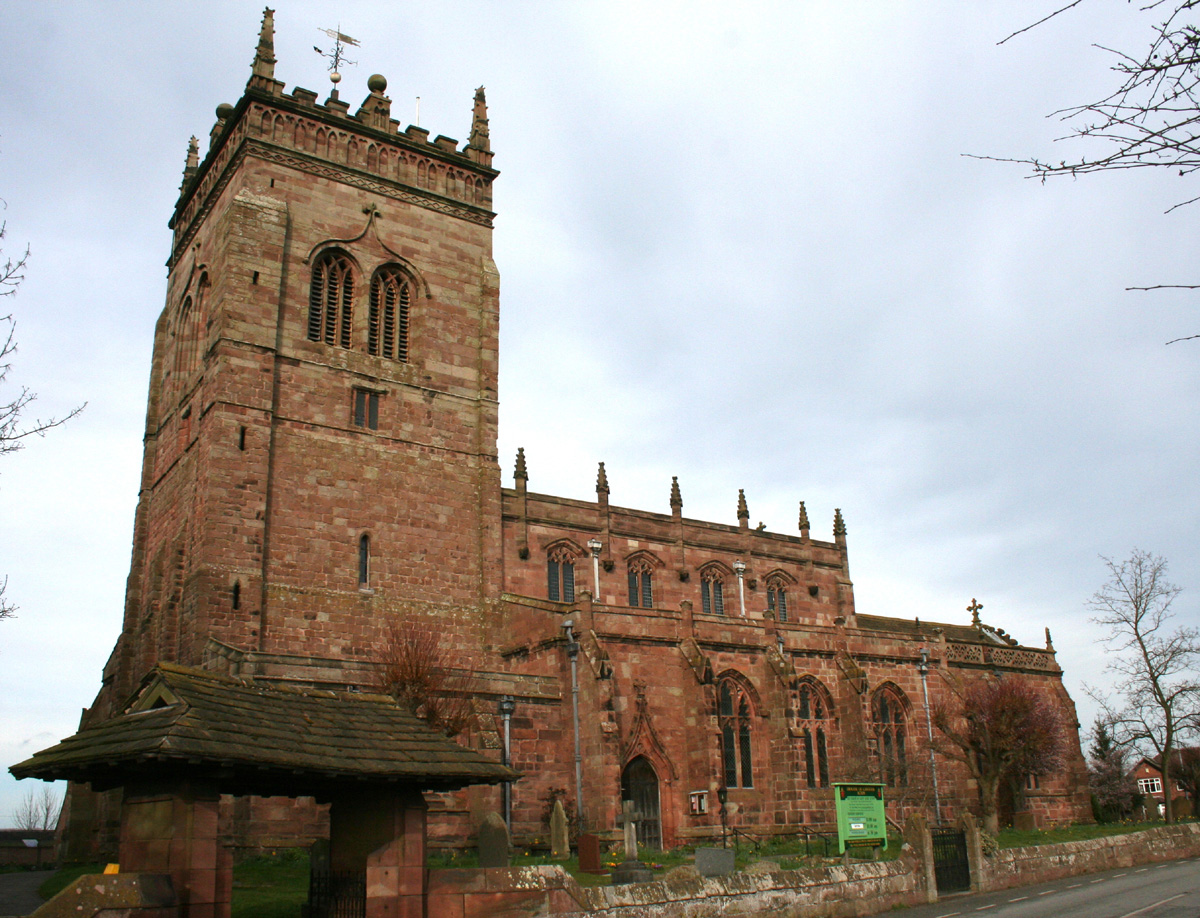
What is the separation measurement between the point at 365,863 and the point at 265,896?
6749 millimetres

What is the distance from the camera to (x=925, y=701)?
36000 millimetres

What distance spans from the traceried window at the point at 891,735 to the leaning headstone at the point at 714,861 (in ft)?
55.2

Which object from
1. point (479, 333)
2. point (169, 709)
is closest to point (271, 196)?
point (479, 333)

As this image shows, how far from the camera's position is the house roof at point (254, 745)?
10227 mm

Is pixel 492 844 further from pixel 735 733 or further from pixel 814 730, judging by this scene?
pixel 814 730

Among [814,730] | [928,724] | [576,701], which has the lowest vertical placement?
[814,730]

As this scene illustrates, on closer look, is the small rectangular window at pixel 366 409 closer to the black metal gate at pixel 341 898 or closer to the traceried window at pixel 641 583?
the traceried window at pixel 641 583

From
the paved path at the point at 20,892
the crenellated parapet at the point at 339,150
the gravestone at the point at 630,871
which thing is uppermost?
the crenellated parapet at the point at 339,150

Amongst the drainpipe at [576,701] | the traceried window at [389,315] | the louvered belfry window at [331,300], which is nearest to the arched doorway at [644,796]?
the drainpipe at [576,701]

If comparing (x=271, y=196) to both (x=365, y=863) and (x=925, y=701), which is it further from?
(x=925, y=701)

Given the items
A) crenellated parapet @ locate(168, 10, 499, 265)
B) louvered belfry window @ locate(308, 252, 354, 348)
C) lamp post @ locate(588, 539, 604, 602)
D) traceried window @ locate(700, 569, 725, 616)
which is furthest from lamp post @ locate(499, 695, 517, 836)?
crenellated parapet @ locate(168, 10, 499, 265)

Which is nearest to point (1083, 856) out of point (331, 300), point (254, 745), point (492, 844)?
point (492, 844)

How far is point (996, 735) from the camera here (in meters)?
34.1

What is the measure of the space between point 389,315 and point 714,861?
22905mm
